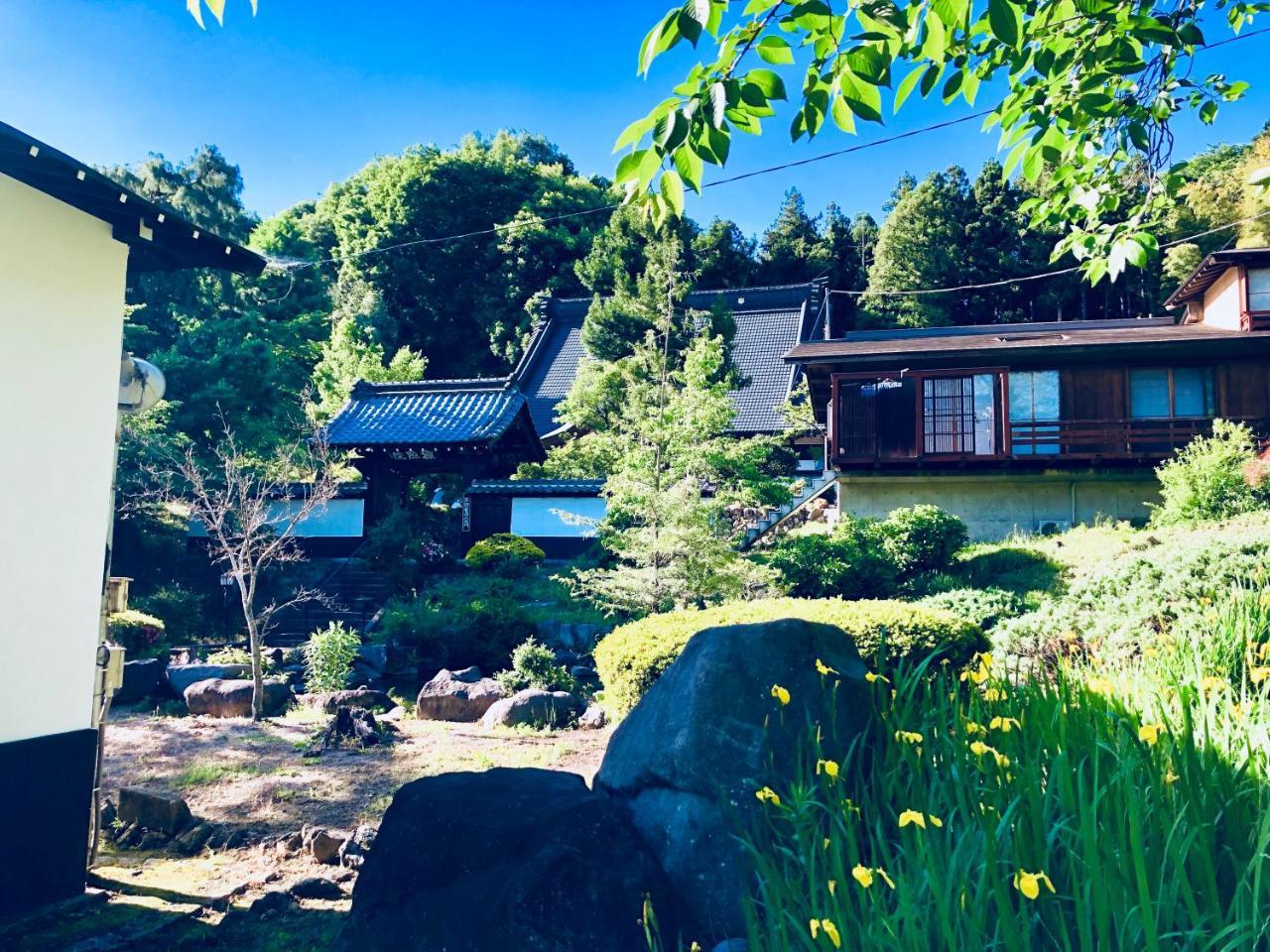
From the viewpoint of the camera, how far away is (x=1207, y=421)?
18.1m

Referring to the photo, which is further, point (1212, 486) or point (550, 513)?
point (550, 513)

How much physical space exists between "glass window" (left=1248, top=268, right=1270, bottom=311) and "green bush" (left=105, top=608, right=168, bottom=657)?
21.8m

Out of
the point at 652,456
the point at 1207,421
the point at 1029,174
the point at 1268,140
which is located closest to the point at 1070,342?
the point at 1207,421

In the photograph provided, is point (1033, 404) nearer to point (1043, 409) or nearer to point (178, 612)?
point (1043, 409)

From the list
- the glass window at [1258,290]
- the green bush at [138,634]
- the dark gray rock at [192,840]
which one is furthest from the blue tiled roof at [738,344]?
the dark gray rock at [192,840]

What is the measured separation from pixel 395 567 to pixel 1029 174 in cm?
1583

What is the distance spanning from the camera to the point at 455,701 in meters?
10.6

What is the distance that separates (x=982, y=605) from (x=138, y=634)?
1217 cm

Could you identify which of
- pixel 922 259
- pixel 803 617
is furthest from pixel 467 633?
pixel 922 259

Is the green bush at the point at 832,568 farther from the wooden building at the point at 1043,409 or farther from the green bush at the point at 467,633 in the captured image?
the wooden building at the point at 1043,409

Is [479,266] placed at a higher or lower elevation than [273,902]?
higher

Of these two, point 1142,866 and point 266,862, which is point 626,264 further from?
point 1142,866

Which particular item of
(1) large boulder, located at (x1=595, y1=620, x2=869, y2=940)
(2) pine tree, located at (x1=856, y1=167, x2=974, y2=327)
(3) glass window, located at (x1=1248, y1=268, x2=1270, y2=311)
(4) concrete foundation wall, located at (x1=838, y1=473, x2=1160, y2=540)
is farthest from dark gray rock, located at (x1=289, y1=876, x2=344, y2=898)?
(2) pine tree, located at (x1=856, y1=167, x2=974, y2=327)

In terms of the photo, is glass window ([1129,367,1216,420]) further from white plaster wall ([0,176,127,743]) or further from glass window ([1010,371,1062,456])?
white plaster wall ([0,176,127,743])
